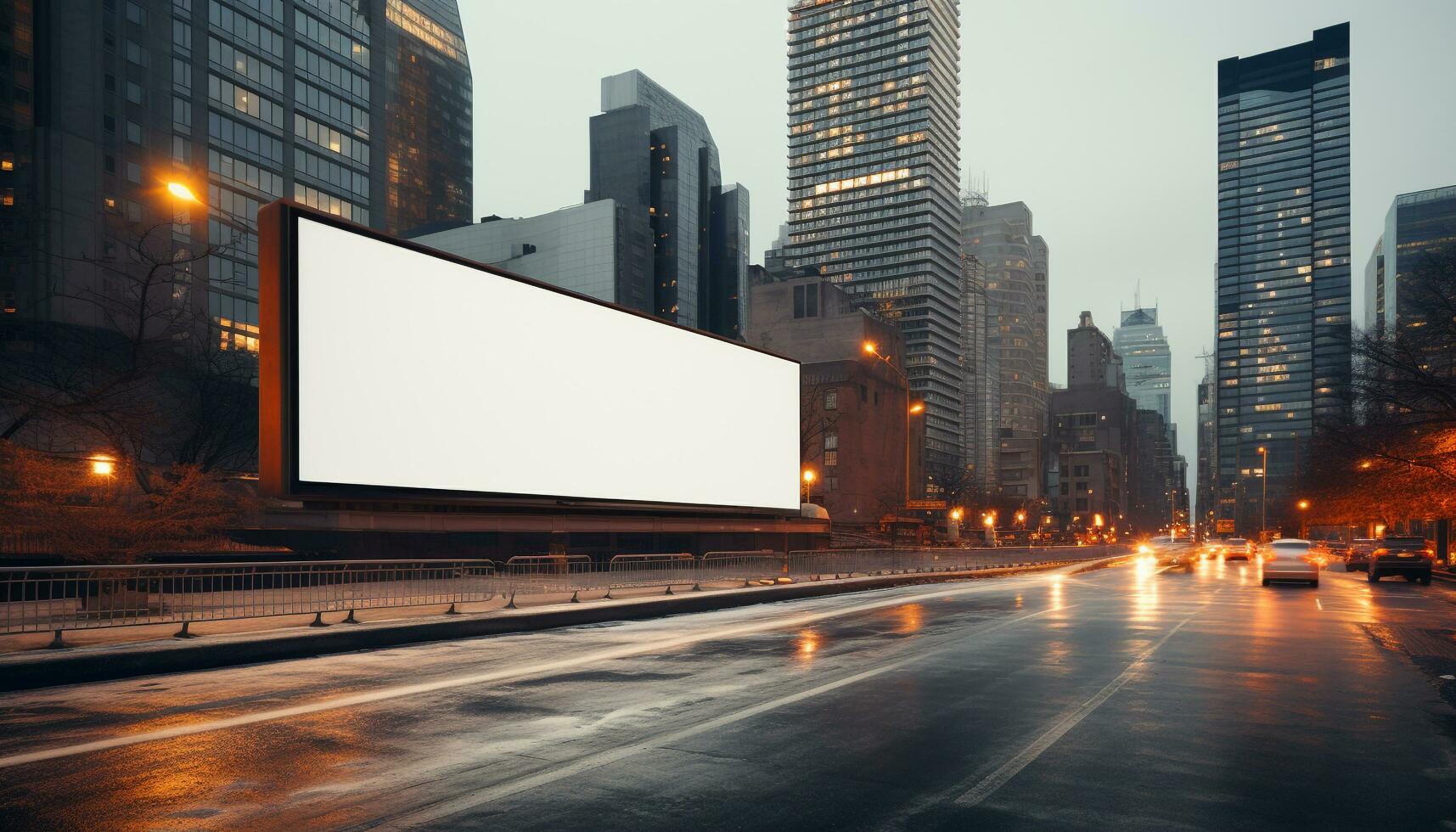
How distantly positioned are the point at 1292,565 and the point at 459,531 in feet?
101

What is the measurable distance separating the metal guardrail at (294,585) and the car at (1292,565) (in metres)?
17.3

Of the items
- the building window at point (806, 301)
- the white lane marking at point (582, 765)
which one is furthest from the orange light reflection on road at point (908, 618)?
the building window at point (806, 301)

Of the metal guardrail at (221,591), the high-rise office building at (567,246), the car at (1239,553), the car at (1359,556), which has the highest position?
the high-rise office building at (567,246)

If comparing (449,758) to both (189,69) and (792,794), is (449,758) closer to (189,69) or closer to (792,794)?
(792,794)

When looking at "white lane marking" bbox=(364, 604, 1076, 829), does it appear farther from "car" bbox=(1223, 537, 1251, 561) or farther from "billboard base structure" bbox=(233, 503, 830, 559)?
"car" bbox=(1223, 537, 1251, 561)

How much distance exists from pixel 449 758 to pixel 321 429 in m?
13.2

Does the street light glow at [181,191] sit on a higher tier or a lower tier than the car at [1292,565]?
higher

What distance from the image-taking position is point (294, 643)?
44.6 feet

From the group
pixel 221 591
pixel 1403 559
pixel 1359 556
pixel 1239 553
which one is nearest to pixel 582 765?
pixel 221 591

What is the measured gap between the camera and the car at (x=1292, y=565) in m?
31.6

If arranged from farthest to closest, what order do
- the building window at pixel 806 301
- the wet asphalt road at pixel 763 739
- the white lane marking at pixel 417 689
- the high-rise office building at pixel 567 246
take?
the high-rise office building at pixel 567 246 < the building window at pixel 806 301 < the white lane marking at pixel 417 689 < the wet asphalt road at pixel 763 739

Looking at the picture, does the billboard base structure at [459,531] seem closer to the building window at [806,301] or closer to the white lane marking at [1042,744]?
the white lane marking at [1042,744]

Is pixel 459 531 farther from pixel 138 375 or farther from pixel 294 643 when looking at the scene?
pixel 294 643

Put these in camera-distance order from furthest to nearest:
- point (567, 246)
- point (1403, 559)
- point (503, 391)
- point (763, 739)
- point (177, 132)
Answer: point (567, 246) < point (177, 132) < point (1403, 559) < point (503, 391) < point (763, 739)
